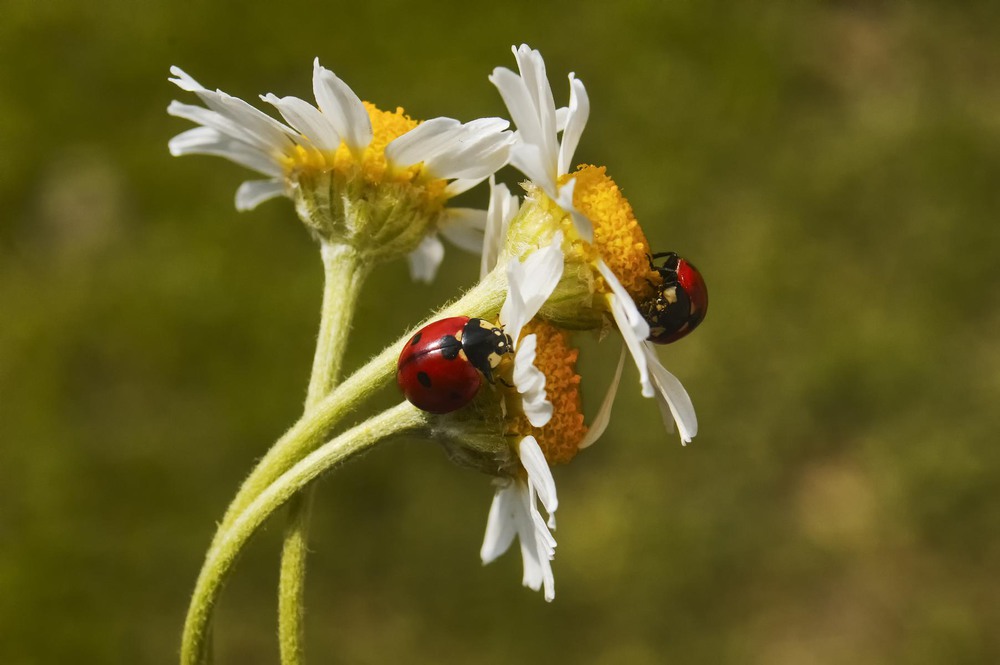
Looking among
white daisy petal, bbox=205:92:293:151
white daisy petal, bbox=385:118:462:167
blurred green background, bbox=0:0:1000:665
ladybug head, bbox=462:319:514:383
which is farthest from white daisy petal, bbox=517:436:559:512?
blurred green background, bbox=0:0:1000:665

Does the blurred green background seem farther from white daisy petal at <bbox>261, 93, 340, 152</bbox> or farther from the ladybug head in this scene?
the ladybug head

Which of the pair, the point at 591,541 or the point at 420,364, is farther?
the point at 591,541

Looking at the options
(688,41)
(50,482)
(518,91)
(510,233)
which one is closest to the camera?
(518,91)

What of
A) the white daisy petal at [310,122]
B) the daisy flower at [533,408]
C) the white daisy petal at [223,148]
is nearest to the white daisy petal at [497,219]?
the daisy flower at [533,408]

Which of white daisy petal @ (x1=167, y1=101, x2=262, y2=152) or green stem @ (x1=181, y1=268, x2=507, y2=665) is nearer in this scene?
green stem @ (x1=181, y1=268, x2=507, y2=665)

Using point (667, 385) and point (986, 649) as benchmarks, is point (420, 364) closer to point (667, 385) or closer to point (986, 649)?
point (667, 385)

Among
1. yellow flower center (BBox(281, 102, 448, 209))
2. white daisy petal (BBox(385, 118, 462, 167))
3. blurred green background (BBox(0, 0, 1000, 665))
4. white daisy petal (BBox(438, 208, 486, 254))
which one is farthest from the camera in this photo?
blurred green background (BBox(0, 0, 1000, 665))

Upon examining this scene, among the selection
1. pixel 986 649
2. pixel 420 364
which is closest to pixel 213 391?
pixel 420 364
